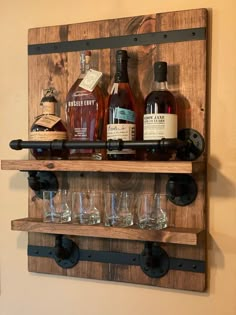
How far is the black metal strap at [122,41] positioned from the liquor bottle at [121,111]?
71 mm

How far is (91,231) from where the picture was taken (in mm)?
1115

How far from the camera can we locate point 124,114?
1105 mm

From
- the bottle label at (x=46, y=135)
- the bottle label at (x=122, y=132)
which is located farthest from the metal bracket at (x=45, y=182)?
the bottle label at (x=122, y=132)

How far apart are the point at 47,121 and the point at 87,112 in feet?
0.34

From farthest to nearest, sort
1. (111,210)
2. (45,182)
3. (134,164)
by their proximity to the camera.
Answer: (45,182)
(111,210)
(134,164)

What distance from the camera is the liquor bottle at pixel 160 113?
41.4 inches

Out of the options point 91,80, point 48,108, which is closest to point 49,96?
point 48,108

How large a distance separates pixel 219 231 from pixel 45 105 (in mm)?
535

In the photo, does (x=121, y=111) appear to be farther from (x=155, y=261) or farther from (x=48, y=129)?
(x=155, y=261)

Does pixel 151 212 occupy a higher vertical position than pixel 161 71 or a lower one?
lower

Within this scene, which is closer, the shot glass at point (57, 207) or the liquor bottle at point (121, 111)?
the liquor bottle at point (121, 111)

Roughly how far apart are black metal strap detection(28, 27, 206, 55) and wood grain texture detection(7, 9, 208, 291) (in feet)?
0.03

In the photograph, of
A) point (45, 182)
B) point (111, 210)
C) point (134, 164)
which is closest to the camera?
point (134, 164)

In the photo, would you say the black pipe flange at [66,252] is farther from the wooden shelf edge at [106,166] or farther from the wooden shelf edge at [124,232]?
the wooden shelf edge at [106,166]
